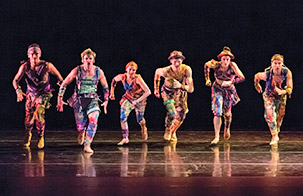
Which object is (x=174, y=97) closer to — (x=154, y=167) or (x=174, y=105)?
(x=174, y=105)

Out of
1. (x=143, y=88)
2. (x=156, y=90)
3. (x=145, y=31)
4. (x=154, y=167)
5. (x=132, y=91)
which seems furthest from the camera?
(x=145, y=31)

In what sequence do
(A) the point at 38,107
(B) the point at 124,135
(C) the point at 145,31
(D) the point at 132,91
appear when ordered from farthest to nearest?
(C) the point at 145,31, (D) the point at 132,91, (B) the point at 124,135, (A) the point at 38,107

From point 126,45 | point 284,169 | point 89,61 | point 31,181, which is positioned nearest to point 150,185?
point 31,181

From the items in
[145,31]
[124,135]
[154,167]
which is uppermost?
[145,31]

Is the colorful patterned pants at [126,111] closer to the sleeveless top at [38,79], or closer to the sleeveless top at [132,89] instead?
the sleeveless top at [132,89]

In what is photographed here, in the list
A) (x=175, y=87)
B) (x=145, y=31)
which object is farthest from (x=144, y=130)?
(x=145, y=31)

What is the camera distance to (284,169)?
693 centimetres

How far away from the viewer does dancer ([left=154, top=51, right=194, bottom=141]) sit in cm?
934

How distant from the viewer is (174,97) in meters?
9.48

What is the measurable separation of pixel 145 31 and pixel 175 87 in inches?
108

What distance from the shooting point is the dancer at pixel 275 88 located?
357 inches

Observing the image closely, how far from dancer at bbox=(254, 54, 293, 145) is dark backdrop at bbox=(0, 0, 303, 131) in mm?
2496

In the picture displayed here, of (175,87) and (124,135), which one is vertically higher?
(175,87)

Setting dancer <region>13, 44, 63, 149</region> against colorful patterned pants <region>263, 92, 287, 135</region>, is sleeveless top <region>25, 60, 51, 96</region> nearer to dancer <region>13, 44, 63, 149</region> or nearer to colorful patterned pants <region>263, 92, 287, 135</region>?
dancer <region>13, 44, 63, 149</region>
